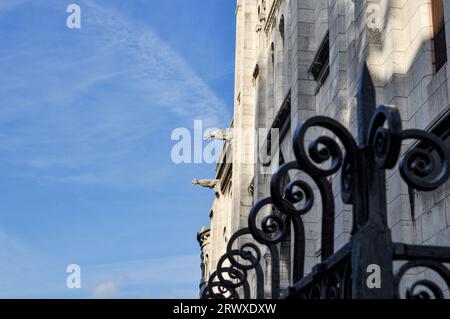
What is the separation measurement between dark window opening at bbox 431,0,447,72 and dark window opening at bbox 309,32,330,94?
5475mm

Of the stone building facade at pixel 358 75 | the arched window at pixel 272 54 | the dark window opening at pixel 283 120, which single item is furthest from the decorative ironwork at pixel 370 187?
the arched window at pixel 272 54

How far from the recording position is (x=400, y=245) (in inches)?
143

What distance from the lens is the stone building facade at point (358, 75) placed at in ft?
33.8

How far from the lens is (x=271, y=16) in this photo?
26.4m

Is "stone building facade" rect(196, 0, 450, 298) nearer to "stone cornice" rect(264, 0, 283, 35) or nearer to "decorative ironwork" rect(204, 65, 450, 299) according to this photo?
"stone cornice" rect(264, 0, 283, 35)

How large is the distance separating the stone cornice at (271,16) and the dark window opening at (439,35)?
13.8 m

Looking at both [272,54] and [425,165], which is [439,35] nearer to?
[425,165]

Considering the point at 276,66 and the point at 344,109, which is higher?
the point at 276,66

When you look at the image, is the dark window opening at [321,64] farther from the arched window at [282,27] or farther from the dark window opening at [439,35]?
the arched window at [282,27]

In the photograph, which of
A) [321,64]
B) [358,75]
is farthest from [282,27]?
[358,75]
